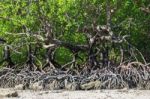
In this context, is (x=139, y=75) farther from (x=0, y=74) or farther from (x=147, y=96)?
(x=0, y=74)

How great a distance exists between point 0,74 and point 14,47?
0.88m

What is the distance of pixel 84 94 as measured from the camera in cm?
1479

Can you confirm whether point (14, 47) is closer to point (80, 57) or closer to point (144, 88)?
point (80, 57)

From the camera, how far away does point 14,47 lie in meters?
18.3

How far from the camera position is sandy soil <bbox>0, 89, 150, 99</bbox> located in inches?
555

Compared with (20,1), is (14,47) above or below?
below

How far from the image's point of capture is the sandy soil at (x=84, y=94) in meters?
14.1

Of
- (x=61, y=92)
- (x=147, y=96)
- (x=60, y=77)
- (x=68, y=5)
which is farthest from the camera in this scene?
(x=68, y=5)

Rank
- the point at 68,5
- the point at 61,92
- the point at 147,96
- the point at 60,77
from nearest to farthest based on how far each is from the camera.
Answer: the point at 147,96 → the point at 61,92 → the point at 60,77 → the point at 68,5

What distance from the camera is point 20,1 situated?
61.3 ft

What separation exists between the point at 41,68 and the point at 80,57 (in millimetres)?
1342

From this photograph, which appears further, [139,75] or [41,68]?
[41,68]

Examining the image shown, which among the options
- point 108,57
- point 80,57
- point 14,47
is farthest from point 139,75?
point 14,47

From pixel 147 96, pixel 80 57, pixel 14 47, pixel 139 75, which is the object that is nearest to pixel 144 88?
pixel 139 75
